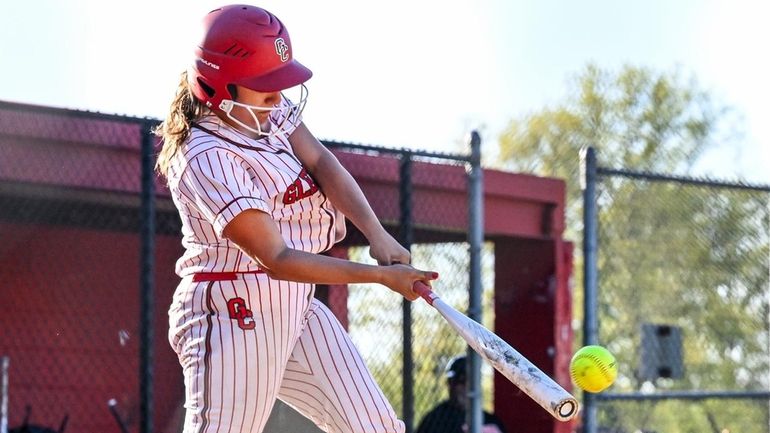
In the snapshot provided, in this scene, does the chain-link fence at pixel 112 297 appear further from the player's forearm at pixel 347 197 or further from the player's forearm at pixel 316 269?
the player's forearm at pixel 316 269

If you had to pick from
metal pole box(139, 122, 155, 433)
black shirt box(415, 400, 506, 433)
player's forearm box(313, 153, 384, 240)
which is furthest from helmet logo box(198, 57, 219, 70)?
black shirt box(415, 400, 506, 433)

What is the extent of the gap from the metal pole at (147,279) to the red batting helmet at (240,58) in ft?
7.46

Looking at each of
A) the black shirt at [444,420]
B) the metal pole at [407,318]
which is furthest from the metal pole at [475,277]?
the black shirt at [444,420]

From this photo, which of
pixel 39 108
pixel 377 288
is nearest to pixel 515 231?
pixel 377 288

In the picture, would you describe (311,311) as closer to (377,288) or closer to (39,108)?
(39,108)

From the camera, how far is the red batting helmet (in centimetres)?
416

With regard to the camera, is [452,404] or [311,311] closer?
[311,311]

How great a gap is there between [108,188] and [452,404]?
258 cm

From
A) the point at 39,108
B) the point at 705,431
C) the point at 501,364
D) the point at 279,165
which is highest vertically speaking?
the point at 39,108

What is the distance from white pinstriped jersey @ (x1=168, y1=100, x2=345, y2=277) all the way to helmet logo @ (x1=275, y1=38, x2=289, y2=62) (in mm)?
283

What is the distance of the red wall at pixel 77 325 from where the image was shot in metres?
9.40

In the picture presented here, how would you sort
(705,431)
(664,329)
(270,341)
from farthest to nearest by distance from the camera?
(705,431) < (664,329) < (270,341)

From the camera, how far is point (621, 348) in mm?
15383

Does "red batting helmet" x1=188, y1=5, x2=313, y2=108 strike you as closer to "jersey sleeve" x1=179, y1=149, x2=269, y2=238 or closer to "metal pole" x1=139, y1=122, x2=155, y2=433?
"jersey sleeve" x1=179, y1=149, x2=269, y2=238
